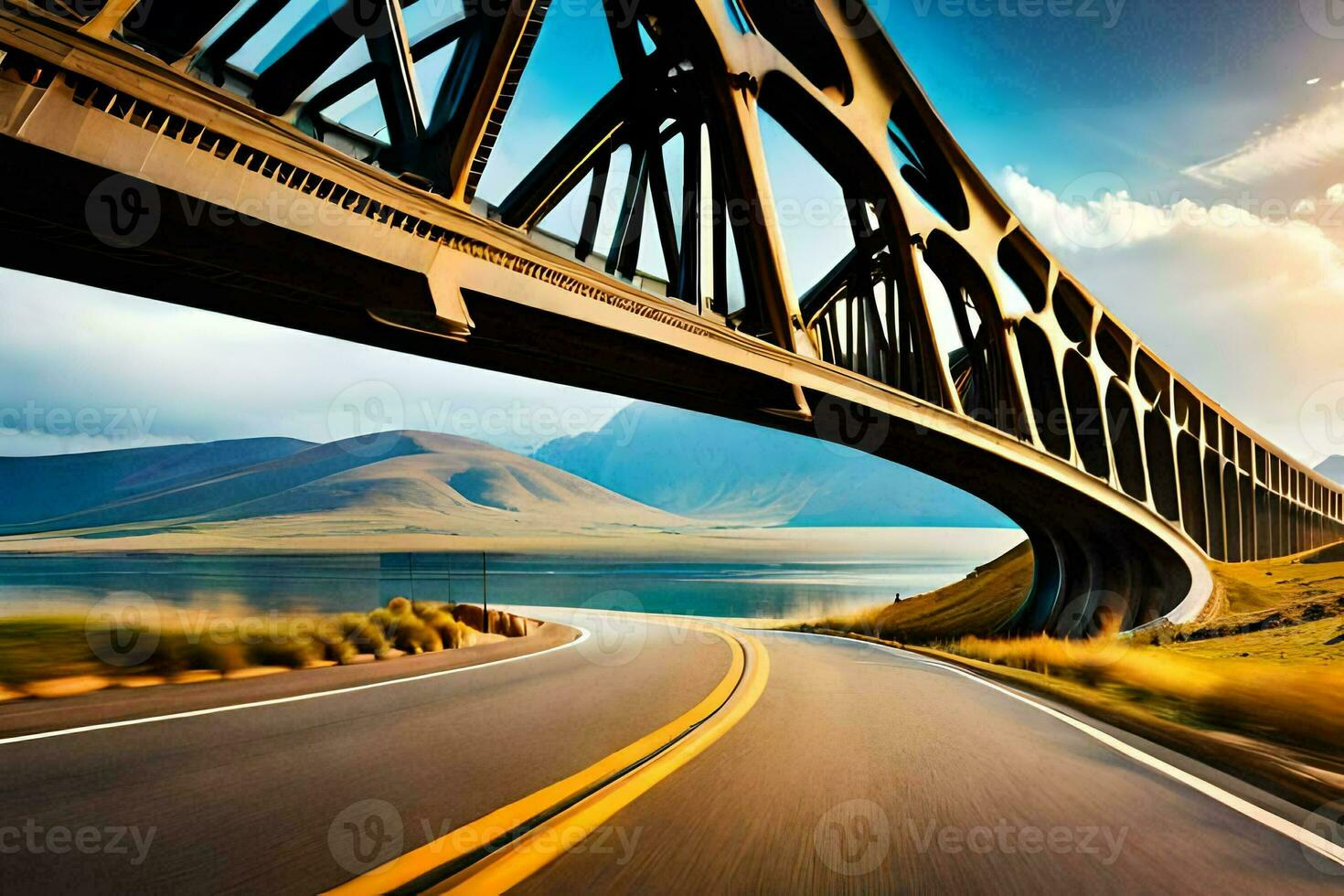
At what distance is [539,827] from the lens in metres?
3.22

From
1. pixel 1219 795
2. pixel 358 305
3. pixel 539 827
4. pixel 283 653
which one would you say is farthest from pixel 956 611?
pixel 539 827

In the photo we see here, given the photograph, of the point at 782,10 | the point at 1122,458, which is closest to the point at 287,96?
the point at 782,10

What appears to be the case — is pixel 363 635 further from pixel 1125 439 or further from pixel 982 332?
pixel 1125 439

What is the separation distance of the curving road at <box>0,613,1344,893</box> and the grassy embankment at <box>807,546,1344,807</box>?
1.42ft

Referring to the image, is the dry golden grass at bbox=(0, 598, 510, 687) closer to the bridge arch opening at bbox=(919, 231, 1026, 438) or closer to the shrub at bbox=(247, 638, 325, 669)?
the shrub at bbox=(247, 638, 325, 669)

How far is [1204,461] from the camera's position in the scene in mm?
31891

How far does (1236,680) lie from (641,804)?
24.6 ft

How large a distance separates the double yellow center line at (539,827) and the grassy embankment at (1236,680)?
360 cm

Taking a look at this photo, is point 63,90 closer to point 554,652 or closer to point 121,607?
point 121,607

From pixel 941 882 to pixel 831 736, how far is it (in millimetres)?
2735

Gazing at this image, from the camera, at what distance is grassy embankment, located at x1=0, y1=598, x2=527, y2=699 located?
22.3 feet

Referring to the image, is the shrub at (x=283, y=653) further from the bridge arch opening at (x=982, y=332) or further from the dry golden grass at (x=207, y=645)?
the bridge arch opening at (x=982, y=332)

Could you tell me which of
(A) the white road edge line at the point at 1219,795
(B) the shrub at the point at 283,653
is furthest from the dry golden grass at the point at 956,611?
(B) the shrub at the point at 283,653

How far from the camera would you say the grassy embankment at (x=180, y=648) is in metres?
6.81
